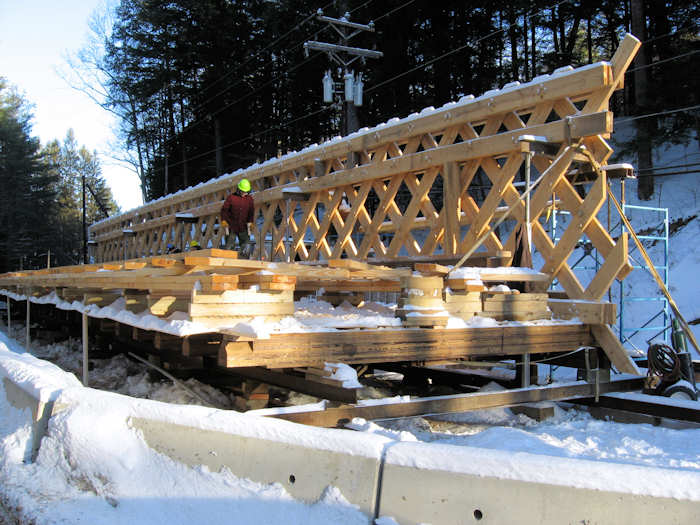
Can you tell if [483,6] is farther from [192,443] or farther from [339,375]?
[192,443]

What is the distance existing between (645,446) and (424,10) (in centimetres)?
2545

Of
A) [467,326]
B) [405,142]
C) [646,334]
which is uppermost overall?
[405,142]

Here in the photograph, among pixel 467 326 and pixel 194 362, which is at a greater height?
pixel 467 326

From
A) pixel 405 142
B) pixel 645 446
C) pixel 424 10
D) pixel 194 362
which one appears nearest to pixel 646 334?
pixel 405 142

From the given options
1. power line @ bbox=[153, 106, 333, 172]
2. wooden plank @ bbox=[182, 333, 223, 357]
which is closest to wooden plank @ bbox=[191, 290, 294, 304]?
wooden plank @ bbox=[182, 333, 223, 357]

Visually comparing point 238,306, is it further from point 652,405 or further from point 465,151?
point 465,151

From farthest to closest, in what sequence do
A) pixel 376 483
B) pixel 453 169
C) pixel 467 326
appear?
pixel 453 169
pixel 467 326
pixel 376 483

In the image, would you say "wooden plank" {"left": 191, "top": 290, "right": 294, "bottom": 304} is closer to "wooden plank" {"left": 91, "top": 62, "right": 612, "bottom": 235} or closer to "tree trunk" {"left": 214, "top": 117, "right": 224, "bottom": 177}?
"wooden plank" {"left": 91, "top": 62, "right": 612, "bottom": 235}

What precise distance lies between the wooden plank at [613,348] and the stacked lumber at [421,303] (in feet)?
7.66

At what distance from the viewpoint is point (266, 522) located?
2.85 metres

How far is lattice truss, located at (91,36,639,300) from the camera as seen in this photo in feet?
25.3

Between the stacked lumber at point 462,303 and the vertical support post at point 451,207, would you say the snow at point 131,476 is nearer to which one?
the stacked lumber at point 462,303

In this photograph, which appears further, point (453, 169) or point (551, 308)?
point (453, 169)

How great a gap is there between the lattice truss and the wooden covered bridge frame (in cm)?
2
